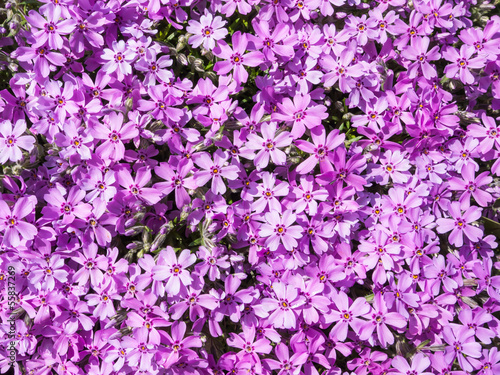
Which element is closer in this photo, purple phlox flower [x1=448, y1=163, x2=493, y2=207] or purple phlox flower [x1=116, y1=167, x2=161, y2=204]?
purple phlox flower [x1=116, y1=167, x2=161, y2=204]

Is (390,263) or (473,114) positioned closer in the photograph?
(390,263)

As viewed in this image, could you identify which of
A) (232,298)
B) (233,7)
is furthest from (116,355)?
(233,7)

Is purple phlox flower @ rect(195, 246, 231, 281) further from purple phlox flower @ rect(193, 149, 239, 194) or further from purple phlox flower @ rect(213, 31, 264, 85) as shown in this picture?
purple phlox flower @ rect(213, 31, 264, 85)

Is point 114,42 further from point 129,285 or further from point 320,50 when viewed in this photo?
point 129,285

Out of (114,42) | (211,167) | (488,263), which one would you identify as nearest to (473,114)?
(488,263)

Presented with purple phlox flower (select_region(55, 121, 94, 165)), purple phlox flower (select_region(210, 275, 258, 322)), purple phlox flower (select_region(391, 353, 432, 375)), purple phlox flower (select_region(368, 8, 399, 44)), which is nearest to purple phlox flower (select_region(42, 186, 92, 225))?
purple phlox flower (select_region(55, 121, 94, 165))

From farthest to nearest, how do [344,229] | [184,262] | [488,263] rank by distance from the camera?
1. [488,263]
2. [344,229]
3. [184,262]
